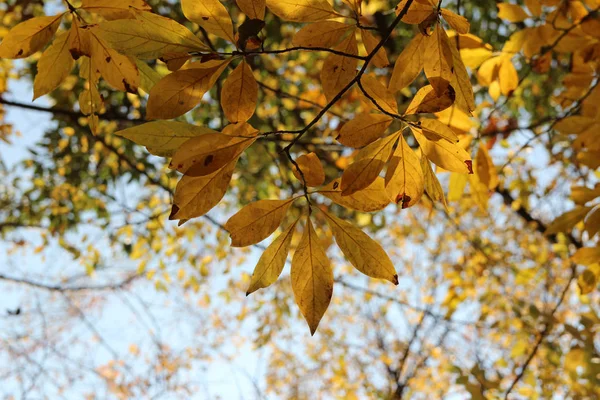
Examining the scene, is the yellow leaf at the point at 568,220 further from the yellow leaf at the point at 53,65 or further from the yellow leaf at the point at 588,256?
the yellow leaf at the point at 53,65

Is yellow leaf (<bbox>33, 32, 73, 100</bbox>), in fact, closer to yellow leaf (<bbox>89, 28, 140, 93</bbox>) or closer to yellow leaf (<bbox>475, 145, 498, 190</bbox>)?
yellow leaf (<bbox>89, 28, 140, 93</bbox>)

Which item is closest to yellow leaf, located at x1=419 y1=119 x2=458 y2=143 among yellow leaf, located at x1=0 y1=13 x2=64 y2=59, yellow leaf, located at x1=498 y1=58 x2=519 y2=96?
yellow leaf, located at x1=0 y1=13 x2=64 y2=59

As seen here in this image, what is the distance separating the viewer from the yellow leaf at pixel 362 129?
0.45 metres

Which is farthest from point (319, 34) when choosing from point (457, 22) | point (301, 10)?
point (457, 22)

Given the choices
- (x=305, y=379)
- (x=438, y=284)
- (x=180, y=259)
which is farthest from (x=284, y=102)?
(x=305, y=379)

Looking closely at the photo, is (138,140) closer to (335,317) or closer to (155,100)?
(155,100)

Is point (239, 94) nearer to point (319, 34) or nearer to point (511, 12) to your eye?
point (319, 34)

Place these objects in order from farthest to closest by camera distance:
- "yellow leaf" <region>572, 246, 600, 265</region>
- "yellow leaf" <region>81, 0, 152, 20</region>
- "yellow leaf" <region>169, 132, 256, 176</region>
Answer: "yellow leaf" <region>572, 246, 600, 265</region>
"yellow leaf" <region>81, 0, 152, 20</region>
"yellow leaf" <region>169, 132, 256, 176</region>

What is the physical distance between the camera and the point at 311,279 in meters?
0.46

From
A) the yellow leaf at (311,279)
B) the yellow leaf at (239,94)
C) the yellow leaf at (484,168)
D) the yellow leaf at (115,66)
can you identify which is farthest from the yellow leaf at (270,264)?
the yellow leaf at (484,168)

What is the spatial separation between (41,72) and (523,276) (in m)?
1.60

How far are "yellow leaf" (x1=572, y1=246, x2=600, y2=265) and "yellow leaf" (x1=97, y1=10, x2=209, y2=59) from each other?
2.44 ft

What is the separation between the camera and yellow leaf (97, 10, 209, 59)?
430mm

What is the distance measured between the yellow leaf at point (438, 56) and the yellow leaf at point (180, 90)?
0.67 feet
